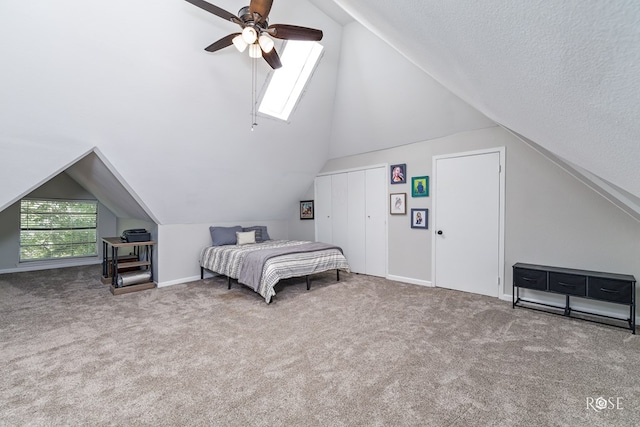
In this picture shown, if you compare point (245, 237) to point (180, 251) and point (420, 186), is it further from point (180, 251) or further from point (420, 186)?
point (420, 186)

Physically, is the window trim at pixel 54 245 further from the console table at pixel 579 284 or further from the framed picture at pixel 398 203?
the console table at pixel 579 284

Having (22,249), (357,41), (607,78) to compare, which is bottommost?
(22,249)

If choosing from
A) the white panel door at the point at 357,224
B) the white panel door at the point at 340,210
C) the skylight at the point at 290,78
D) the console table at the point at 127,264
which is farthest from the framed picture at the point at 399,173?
the console table at the point at 127,264

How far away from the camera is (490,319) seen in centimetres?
309

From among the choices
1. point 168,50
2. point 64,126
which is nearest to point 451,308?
point 168,50

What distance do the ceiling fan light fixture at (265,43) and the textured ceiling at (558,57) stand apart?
165cm

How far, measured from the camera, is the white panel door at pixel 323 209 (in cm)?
580

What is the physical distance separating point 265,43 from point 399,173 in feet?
9.42

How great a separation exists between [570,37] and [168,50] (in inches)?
135

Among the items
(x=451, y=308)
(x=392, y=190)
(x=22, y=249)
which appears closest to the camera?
(x=451, y=308)

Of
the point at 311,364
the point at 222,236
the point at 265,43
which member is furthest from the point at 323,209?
the point at 311,364

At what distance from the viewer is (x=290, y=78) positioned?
4.30 metres

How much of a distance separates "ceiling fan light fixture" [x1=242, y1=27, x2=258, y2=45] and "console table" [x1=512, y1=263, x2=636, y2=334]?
3.71 meters

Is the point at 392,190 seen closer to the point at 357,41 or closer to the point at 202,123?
the point at 357,41
